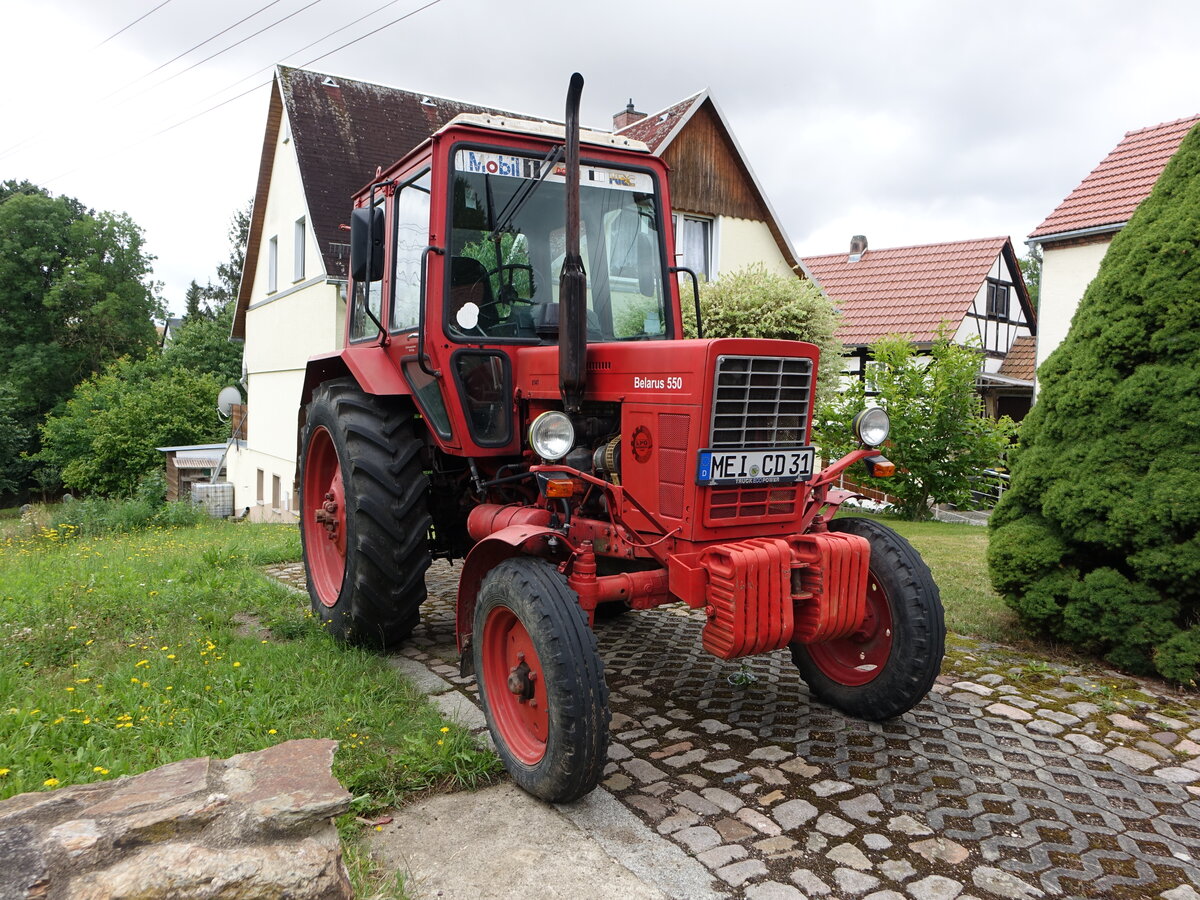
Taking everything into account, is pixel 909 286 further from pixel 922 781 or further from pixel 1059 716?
pixel 922 781

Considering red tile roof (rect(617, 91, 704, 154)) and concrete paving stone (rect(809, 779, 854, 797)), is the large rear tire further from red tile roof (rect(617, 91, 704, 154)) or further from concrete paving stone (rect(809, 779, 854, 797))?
red tile roof (rect(617, 91, 704, 154))

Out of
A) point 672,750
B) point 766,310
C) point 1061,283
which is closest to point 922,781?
point 672,750

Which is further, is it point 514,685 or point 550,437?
point 550,437

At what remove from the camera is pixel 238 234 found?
148ft

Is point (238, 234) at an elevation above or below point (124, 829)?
above

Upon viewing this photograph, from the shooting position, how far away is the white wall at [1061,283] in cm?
1432

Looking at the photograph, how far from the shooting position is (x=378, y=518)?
13.8 ft

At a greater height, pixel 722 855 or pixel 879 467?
pixel 879 467

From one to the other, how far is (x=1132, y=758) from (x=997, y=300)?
799 inches

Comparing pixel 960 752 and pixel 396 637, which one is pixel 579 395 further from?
pixel 960 752

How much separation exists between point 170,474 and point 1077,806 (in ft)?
82.1

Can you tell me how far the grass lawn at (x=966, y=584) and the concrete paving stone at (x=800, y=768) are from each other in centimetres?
207

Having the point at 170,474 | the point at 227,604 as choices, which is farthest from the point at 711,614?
the point at 170,474

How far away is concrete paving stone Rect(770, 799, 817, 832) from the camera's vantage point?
297 centimetres
